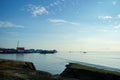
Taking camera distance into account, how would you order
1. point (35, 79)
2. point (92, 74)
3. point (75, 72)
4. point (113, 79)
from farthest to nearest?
point (75, 72), point (92, 74), point (113, 79), point (35, 79)

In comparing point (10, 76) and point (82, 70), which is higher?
point (10, 76)

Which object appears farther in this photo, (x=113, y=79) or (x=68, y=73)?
(x=68, y=73)

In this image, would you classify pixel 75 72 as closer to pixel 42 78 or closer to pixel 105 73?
pixel 105 73

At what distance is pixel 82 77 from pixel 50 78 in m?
17.5

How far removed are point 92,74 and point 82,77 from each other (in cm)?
195

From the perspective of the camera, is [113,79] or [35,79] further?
[113,79]

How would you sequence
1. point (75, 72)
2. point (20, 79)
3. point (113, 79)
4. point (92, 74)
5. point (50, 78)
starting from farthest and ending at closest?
point (75, 72), point (92, 74), point (113, 79), point (50, 78), point (20, 79)

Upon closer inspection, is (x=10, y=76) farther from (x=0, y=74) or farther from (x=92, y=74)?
(x=92, y=74)

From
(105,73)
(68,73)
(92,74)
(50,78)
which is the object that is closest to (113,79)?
(105,73)

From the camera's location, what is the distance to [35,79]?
12.5 meters

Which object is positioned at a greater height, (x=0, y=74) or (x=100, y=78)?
(x=0, y=74)

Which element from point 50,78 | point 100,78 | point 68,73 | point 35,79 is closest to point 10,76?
point 35,79

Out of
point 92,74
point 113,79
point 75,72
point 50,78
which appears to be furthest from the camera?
point 75,72

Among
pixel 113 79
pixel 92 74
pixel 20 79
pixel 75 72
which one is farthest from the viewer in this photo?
pixel 75 72
